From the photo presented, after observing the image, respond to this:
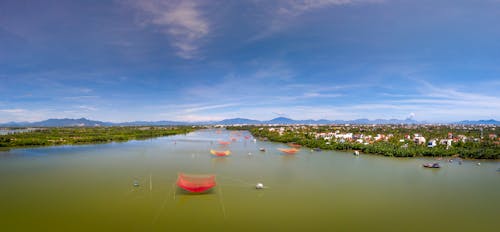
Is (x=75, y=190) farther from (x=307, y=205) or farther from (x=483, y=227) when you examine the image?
(x=483, y=227)

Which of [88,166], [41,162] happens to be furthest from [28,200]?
[41,162]

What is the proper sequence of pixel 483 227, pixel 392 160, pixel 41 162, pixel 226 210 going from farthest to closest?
pixel 392 160 → pixel 41 162 → pixel 226 210 → pixel 483 227

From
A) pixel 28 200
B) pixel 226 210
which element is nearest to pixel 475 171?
pixel 226 210

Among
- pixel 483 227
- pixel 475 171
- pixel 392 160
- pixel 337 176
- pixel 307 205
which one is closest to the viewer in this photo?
pixel 483 227

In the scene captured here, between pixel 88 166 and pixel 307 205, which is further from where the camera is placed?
pixel 88 166

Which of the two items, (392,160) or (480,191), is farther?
(392,160)

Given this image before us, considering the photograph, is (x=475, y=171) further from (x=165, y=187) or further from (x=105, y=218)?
(x=105, y=218)
